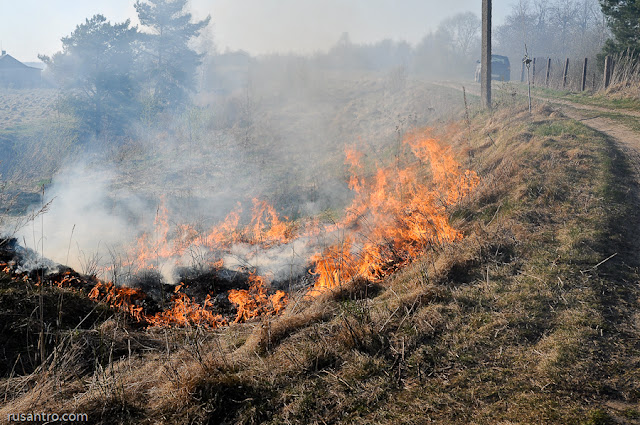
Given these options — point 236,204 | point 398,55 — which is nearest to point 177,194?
point 236,204

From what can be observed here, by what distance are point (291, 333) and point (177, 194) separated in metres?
12.2

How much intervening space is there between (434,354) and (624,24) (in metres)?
22.5

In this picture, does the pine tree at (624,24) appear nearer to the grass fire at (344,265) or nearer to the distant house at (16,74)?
the grass fire at (344,265)

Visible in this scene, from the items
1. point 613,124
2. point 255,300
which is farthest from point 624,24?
point 255,300

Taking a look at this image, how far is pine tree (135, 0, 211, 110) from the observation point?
26.3 m

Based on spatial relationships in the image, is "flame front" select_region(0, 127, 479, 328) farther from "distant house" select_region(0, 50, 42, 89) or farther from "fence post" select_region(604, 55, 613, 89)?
"distant house" select_region(0, 50, 42, 89)

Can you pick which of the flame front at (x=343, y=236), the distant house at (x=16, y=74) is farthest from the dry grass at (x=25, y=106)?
the flame front at (x=343, y=236)

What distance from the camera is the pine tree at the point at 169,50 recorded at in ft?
86.2

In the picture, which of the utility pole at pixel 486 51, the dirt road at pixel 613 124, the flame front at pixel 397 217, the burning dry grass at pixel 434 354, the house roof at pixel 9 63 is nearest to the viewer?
the burning dry grass at pixel 434 354

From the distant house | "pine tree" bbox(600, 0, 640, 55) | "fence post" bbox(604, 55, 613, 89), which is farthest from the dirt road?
the distant house

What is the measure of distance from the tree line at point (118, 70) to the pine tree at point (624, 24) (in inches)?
1009

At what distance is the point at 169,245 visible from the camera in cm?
1033

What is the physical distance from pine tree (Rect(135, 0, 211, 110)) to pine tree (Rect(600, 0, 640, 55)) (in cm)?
2512

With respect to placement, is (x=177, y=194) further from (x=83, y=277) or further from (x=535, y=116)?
(x=535, y=116)
